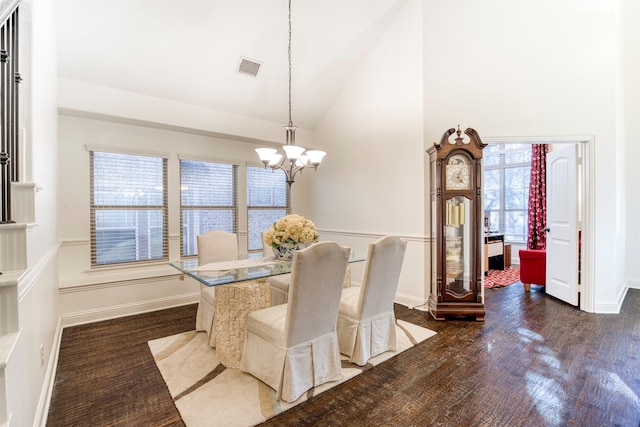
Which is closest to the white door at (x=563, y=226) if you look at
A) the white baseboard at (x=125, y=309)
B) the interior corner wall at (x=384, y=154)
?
the interior corner wall at (x=384, y=154)

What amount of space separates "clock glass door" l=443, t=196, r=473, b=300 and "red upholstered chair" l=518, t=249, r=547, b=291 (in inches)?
74.0

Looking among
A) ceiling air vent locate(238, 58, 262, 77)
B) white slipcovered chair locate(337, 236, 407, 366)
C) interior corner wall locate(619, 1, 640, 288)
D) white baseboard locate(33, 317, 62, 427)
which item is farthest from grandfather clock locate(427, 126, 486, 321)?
white baseboard locate(33, 317, 62, 427)

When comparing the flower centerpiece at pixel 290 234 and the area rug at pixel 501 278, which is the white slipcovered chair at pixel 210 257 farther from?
the area rug at pixel 501 278

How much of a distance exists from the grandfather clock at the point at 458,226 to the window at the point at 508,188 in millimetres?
3964

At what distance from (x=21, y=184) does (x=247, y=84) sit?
325 cm

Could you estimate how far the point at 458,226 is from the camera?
11.7 feet

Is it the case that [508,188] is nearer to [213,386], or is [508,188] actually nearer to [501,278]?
[501,278]

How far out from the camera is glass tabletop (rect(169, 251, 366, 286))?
2281 mm

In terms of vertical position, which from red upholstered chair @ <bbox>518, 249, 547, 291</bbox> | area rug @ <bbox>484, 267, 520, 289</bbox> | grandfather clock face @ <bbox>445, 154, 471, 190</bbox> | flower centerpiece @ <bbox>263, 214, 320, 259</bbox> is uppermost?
grandfather clock face @ <bbox>445, 154, 471, 190</bbox>

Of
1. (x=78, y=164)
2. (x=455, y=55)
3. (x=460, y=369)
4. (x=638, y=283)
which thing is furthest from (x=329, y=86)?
(x=638, y=283)

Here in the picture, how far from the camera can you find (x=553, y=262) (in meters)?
4.34

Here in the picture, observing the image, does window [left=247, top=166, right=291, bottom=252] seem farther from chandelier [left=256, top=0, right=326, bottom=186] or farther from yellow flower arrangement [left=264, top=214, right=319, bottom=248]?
yellow flower arrangement [left=264, top=214, right=319, bottom=248]

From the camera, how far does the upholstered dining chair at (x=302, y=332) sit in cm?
202

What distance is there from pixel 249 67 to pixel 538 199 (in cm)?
586
